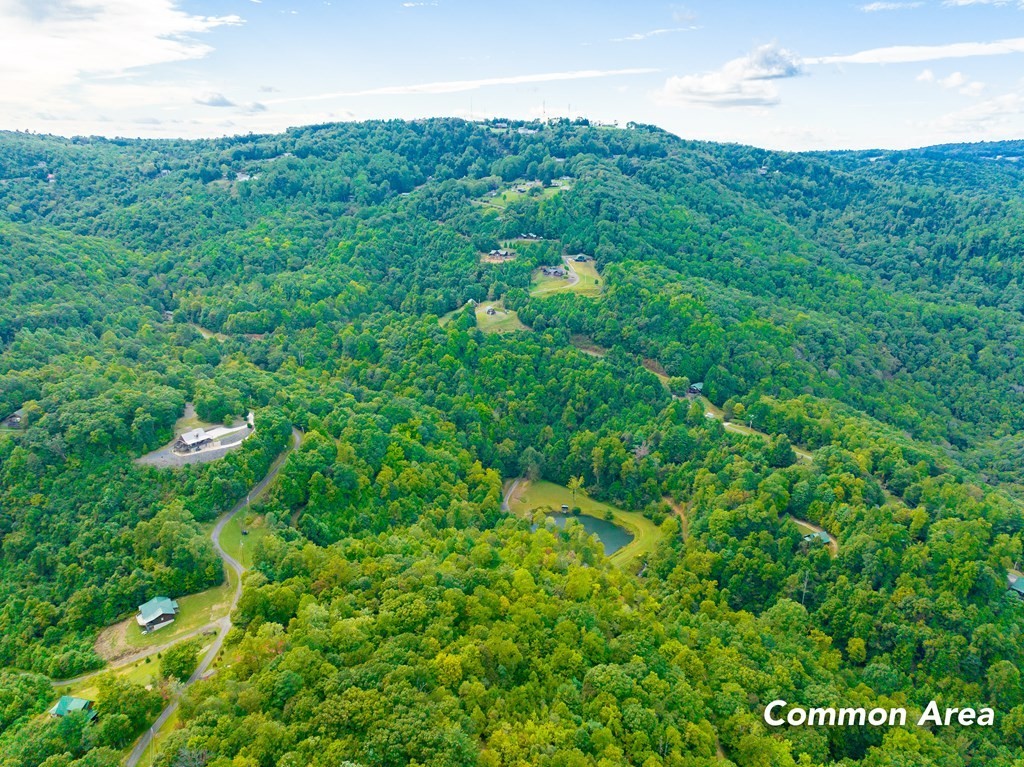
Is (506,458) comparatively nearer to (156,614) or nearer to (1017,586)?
(156,614)

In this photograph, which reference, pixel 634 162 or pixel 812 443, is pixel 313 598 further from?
pixel 634 162

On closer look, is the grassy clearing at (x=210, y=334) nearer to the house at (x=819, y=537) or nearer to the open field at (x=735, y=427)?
the open field at (x=735, y=427)

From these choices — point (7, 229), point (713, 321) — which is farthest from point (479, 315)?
point (7, 229)

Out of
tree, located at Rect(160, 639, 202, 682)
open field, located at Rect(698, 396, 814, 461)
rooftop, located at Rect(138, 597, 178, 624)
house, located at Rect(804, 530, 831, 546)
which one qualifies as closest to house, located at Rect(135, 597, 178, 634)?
rooftop, located at Rect(138, 597, 178, 624)

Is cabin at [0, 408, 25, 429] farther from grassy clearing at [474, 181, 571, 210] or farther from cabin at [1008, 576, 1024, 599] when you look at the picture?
grassy clearing at [474, 181, 571, 210]

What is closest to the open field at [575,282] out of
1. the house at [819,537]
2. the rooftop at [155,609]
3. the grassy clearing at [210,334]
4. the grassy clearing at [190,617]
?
the grassy clearing at [210,334]

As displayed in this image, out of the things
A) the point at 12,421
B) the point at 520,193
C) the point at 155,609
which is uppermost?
the point at 520,193

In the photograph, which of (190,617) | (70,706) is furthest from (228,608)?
(70,706)
